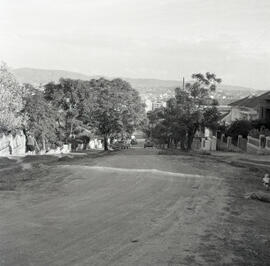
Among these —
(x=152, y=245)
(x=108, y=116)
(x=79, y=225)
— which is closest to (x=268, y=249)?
(x=152, y=245)

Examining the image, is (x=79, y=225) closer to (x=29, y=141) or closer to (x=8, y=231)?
(x=8, y=231)

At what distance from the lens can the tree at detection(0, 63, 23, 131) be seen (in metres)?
Answer: 45.6

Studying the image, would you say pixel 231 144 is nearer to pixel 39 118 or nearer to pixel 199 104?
pixel 199 104

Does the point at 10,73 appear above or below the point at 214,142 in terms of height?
above

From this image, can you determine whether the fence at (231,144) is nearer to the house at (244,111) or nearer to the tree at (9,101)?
the house at (244,111)

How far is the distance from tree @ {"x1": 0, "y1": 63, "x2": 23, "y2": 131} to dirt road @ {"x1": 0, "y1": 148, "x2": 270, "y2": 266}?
2859cm

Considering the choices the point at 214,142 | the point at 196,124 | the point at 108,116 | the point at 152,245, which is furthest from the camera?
the point at 108,116

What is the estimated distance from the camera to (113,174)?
20.0m

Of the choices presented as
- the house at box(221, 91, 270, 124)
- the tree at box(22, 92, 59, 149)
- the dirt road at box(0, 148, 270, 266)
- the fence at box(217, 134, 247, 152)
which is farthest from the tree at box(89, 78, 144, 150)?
the dirt road at box(0, 148, 270, 266)

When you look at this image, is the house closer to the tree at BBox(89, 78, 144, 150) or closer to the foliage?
the tree at BBox(89, 78, 144, 150)

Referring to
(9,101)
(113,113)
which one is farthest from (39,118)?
(113,113)

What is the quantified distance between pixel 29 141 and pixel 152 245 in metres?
46.7

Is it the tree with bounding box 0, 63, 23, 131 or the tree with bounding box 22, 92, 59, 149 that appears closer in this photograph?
the tree with bounding box 0, 63, 23, 131

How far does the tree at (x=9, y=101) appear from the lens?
150 feet
